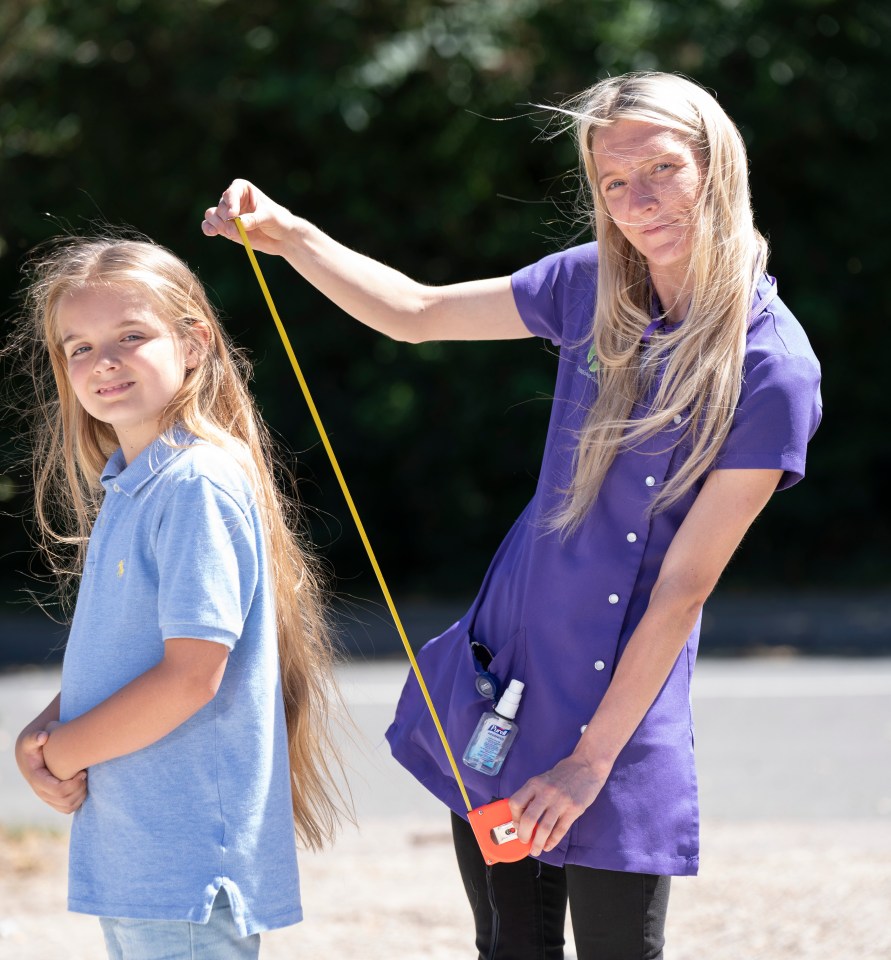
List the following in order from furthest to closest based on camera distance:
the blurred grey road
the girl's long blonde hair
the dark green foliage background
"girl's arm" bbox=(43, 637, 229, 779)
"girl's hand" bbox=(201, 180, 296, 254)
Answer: the dark green foliage background → the blurred grey road → "girl's hand" bbox=(201, 180, 296, 254) → the girl's long blonde hair → "girl's arm" bbox=(43, 637, 229, 779)

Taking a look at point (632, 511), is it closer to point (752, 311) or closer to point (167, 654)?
point (752, 311)

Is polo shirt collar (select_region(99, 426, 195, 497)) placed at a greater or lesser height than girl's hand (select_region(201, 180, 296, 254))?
lesser

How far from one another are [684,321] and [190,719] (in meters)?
0.92

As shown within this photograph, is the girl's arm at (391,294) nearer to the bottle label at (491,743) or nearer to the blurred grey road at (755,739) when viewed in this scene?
the bottle label at (491,743)

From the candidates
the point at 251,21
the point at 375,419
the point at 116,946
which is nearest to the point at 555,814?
the point at 116,946

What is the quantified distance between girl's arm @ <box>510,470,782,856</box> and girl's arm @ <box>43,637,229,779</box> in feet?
1.62

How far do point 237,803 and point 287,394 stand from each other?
747cm

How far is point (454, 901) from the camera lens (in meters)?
3.83

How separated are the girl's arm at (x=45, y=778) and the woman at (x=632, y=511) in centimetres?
59

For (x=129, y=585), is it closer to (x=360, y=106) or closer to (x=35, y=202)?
(x=360, y=106)

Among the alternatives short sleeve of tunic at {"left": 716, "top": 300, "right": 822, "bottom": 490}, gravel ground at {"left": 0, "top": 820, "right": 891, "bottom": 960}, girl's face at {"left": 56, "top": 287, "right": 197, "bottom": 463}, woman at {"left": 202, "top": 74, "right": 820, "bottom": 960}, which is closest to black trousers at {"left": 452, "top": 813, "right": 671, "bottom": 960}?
woman at {"left": 202, "top": 74, "right": 820, "bottom": 960}

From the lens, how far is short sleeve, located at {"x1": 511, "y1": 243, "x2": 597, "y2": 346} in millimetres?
2197

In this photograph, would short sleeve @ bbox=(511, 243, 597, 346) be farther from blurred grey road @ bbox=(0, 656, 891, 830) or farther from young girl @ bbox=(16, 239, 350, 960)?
blurred grey road @ bbox=(0, 656, 891, 830)

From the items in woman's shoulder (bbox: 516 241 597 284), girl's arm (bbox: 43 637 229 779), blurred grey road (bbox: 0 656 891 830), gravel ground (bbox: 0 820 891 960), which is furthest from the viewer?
blurred grey road (bbox: 0 656 891 830)
